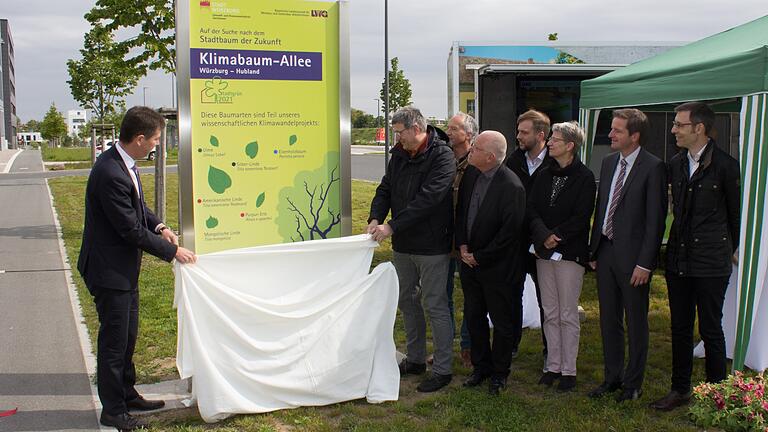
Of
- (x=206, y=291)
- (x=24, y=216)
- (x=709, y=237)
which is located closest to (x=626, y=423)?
(x=709, y=237)

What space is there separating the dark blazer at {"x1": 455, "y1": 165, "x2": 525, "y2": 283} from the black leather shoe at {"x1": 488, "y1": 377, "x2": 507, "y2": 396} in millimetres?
739

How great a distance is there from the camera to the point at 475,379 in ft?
16.8

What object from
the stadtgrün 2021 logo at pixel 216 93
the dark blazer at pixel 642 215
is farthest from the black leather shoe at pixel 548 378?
the stadtgrün 2021 logo at pixel 216 93

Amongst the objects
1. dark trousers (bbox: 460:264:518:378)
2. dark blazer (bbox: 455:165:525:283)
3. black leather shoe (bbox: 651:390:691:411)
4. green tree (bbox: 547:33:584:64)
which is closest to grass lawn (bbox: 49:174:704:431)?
black leather shoe (bbox: 651:390:691:411)

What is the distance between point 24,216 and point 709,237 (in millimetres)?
15507

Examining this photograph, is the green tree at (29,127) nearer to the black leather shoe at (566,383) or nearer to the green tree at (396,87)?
the green tree at (396,87)

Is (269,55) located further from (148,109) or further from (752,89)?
(752,89)

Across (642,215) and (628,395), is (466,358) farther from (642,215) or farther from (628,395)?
(642,215)

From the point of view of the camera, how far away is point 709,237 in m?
4.39

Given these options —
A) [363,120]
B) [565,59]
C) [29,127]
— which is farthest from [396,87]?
[29,127]

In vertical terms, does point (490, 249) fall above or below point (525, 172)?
below

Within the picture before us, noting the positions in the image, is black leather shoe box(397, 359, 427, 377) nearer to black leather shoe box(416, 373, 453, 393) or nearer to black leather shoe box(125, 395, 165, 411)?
black leather shoe box(416, 373, 453, 393)

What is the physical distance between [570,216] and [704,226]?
2.84 feet

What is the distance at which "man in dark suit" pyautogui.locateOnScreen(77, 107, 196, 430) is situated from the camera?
4.07 metres
